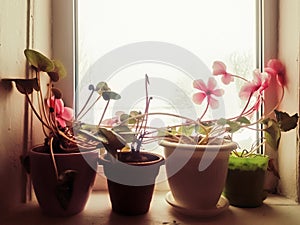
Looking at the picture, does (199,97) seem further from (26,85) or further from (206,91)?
(26,85)

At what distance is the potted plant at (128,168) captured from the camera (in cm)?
70

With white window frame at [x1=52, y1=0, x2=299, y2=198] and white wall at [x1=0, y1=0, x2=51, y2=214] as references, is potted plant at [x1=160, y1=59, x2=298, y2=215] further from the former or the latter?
white wall at [x1=0, y1=0, x2=51, y2=214]

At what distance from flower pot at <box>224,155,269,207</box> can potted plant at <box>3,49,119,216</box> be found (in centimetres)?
33

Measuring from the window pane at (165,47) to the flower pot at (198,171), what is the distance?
23 centimetres

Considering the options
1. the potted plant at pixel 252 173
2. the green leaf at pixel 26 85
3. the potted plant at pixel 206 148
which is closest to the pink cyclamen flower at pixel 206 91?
the potted plant at pixel 206 148

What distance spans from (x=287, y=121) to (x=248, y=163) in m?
0.13

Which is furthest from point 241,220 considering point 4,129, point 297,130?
point 4,129

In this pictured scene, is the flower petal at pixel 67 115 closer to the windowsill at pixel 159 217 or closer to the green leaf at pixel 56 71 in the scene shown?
the green leaf at pixel 56 71

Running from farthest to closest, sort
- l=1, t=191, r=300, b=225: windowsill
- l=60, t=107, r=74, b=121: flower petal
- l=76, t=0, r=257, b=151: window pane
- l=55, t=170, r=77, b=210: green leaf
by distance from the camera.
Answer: l=76, t=0, r=257, b=151: window pane
l=60, t=107, r=74, b=121: flower petal
l=1, t=191, r=300, b=225: windowsill
l=55, t=170, r=77, b=210: green leaf

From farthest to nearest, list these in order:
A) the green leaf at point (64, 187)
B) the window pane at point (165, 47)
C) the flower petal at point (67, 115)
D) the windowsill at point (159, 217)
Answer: the window pane at point (165, 47) → the flower petal at point (67, 115) → the windowsill at point (159, 217) → the green leaf at point (64, 187)

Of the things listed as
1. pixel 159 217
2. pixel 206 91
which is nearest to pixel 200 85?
pixel 206 91

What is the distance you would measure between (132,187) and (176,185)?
0.10m

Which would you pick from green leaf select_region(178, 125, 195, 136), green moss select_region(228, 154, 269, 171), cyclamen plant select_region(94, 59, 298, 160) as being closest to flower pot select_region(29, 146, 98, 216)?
cyclamen plant select_region(94, 59, 298, 160)

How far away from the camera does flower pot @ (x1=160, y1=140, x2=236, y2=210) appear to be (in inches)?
28.4
